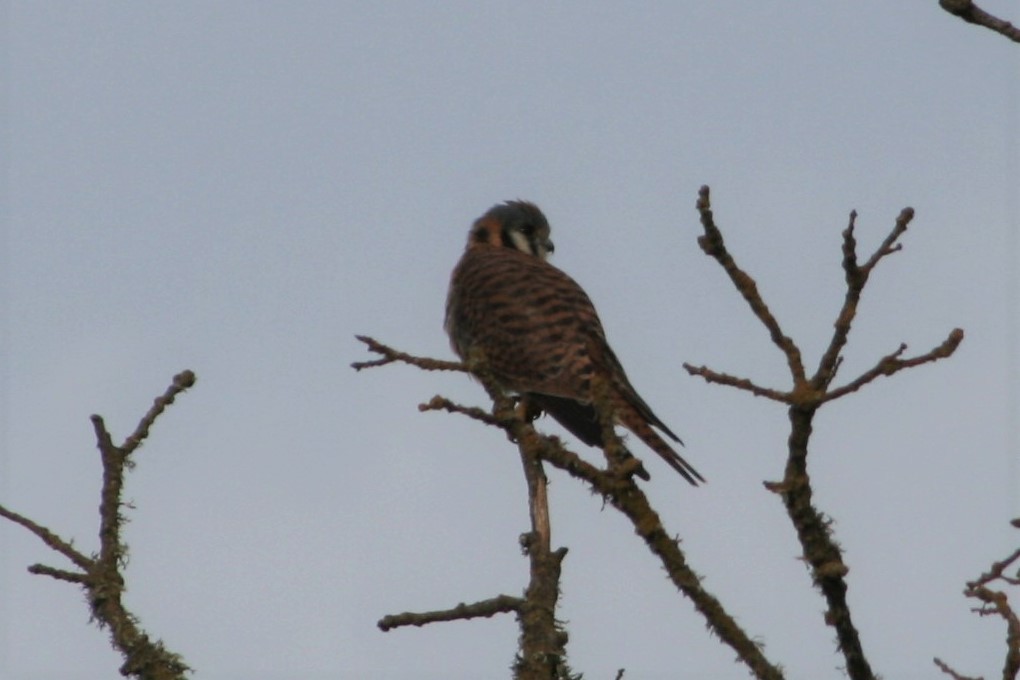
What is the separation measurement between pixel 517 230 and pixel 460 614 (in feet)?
13.3

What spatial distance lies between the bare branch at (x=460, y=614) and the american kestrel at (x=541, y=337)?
1469 millimetres

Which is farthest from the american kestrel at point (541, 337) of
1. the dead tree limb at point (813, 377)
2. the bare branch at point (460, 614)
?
the dead tree limb at point (813, 377)

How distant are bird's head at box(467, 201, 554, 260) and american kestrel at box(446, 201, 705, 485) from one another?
1.46ft

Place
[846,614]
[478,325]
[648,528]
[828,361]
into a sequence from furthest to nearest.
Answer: [478,325]
[648,528]
[846,614]
[828,361]

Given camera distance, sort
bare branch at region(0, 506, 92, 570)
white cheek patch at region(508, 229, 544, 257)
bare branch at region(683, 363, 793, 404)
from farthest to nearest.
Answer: white cheek patch at region(508, 229, 544, 257) → bare branch at region(0, 506, 92, 570) → bare branch at region(683, 363, 793, 404)

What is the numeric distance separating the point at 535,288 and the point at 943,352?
3853 millimetres

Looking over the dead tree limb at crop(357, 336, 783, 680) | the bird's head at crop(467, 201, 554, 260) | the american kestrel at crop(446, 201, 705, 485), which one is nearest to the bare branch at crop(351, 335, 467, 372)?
the dead tree limb at crop(357, 336, 783, 680)

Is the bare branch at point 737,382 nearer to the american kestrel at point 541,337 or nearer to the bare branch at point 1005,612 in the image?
the bare branch at point 1005,612

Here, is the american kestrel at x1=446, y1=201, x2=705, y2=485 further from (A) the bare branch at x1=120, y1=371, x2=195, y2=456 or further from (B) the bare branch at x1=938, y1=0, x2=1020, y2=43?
(B) the bare branch at x1=938, y1=0, x2=1020, y2=43

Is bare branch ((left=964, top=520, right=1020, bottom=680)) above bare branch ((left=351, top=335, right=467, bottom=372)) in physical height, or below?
below

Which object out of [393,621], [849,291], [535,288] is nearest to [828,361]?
[849,291]

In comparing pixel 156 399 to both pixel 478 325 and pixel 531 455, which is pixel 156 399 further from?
pixel 478 325

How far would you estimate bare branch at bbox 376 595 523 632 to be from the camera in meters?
3.32

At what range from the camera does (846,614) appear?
2.47m
